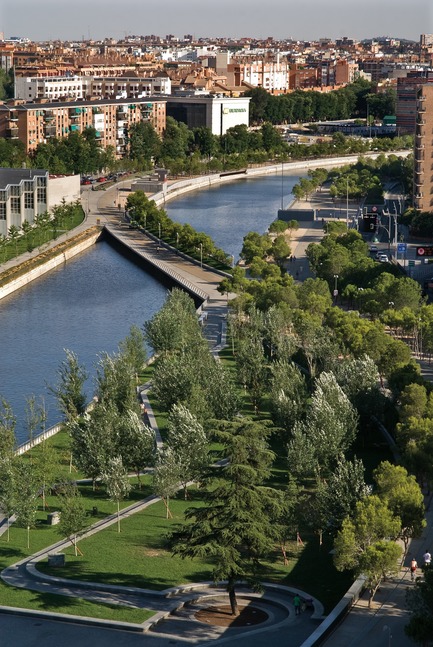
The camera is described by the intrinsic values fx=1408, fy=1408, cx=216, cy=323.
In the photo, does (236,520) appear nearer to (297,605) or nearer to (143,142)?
(297,605)

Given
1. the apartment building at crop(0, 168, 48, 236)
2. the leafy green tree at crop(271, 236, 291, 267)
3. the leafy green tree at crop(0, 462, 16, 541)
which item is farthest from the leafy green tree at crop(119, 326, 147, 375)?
the apartment building at crop(0, 168, 48, 236)

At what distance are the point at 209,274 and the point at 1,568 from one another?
20.5 metres

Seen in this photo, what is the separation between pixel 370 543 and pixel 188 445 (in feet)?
13.1

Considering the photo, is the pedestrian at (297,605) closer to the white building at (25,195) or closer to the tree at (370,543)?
the tree at (370,543)

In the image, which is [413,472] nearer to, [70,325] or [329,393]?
[329,393]

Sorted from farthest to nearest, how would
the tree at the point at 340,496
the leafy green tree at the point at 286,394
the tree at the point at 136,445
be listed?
the leafy green tree at the point at 286,394
the tree at the point at 136,445
the tree at the point at 340,496

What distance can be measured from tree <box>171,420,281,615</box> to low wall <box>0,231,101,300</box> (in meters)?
19.3

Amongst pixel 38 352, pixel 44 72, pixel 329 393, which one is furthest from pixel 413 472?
pixel 44 72

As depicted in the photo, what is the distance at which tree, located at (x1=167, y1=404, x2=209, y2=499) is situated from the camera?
18000 millimetres

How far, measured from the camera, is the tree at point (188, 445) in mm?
18000

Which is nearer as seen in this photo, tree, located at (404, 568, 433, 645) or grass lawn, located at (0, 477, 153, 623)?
tree, located at (404, 568, 433, 645)

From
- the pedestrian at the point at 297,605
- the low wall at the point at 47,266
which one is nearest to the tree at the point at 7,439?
the pedestrian at the point at 297,605

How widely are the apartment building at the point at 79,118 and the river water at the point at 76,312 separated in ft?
41.8

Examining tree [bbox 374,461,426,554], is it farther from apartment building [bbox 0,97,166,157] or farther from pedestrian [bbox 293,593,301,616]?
apartment building [bbox 0,97,166,157]
